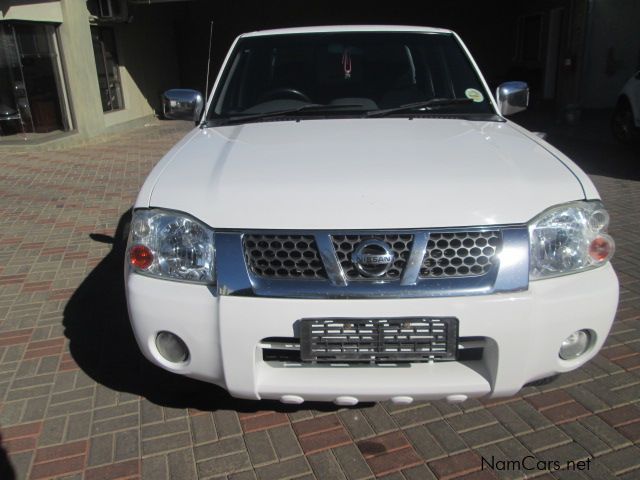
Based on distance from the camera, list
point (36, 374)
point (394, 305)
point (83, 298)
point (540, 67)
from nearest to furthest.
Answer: point (394, 305)
point (36, 374)
point (83, 298)
point (540, 67)

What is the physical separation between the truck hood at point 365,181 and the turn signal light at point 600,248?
0.20 m

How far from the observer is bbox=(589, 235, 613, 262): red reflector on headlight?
2.23m

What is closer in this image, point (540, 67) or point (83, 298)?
point (83, 298)

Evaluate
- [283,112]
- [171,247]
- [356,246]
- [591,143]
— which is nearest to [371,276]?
[356,246]

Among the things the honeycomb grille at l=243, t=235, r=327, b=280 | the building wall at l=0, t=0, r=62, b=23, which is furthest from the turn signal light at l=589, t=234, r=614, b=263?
the building wall at l=0, t=0, r=62, b=23

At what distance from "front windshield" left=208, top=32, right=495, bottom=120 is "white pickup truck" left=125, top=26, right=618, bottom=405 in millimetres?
1112

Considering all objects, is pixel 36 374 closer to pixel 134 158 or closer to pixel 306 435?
pixel 306 435

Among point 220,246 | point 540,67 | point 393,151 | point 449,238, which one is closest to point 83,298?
point 220,246

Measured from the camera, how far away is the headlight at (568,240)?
6.96 ft

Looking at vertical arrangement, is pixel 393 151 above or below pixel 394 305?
above

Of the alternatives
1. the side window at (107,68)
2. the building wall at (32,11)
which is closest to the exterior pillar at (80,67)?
the building wall at (32,11)

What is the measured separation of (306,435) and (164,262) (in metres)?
1.03

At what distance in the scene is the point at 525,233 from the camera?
2074 mm

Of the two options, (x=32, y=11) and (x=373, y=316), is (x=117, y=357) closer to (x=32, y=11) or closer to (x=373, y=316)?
(x=373, y=316)
